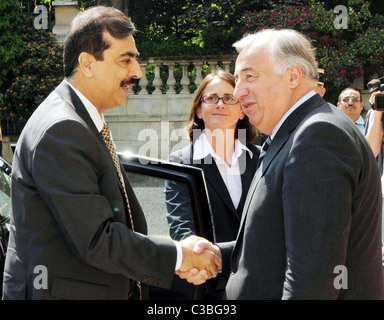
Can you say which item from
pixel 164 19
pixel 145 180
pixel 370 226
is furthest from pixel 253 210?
pixel 164 19

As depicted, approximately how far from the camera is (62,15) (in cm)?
1350

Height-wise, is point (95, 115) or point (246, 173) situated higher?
point (95, 115)

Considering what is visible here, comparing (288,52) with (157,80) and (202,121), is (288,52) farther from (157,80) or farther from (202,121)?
(157,80)

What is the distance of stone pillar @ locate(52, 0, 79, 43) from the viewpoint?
523 inches

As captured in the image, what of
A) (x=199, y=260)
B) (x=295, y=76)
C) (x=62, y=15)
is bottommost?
(x=199, y=260)

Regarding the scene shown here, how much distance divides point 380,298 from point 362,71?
10645mm

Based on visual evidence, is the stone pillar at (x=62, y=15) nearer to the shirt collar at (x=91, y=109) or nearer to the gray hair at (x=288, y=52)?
the shirt collar at (x=91, y=109)

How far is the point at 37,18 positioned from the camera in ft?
42.4

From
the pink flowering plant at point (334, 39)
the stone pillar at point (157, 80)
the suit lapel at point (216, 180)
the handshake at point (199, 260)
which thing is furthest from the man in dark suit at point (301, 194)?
the stone pillar at point (157, 80)

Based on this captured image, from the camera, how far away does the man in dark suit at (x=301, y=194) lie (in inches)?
80.4

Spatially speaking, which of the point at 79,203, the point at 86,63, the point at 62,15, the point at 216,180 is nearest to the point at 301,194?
the point at 79,203

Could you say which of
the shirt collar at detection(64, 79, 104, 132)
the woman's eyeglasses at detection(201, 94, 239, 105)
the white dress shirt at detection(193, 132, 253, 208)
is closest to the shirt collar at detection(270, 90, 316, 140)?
the shirt collar at detection(64, 79, 104, 132)

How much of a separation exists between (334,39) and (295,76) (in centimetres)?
1064

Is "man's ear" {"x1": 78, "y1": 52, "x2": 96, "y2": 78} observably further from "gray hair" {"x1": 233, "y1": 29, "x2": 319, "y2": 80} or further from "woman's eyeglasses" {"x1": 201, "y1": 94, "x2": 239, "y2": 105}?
"woman's eyeglasses" {"x1": 201, "y1": 94, "x2": 239, "y2": 105}
